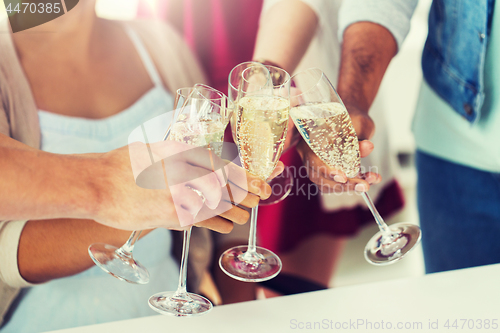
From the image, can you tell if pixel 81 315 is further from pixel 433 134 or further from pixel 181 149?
pixel 433 134

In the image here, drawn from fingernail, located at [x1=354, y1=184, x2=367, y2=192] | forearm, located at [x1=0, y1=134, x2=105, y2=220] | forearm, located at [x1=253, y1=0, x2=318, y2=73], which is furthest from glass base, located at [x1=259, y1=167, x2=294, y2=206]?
forearm, located at [x1=0, y1=134, x2=105, y2=220]

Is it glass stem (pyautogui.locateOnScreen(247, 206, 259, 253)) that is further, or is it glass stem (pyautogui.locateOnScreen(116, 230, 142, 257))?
glass stem (pyautogui.locateOnScreen(247, 206, 259, 253))

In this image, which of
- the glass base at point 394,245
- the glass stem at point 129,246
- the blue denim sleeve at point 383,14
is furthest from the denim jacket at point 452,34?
the glass stem at point 129,246

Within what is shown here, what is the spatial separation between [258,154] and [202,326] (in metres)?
0.33

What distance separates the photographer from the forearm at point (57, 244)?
2.49ft

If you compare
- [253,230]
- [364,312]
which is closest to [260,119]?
[253,230]

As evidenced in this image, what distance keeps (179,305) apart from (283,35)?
708 mm

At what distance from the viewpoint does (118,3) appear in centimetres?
87

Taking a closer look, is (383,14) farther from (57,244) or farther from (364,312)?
(57,244)

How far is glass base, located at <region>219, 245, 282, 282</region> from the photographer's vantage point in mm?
714

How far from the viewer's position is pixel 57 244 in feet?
2.60

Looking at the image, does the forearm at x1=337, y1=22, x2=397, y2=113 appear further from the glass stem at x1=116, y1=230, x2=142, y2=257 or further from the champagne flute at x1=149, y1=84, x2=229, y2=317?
the glass stem at x1=116, y1=230, x2=142, y2=257

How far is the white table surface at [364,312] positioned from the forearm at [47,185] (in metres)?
0.24

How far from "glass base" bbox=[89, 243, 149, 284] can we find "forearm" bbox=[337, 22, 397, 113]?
2.08ft
